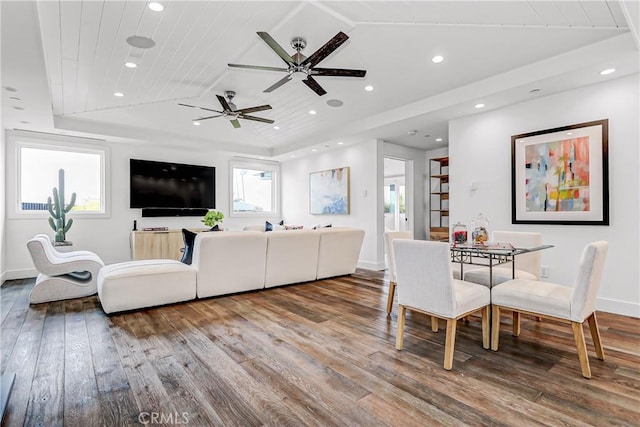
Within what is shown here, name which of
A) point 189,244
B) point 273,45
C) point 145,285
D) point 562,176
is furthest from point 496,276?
point 145,285

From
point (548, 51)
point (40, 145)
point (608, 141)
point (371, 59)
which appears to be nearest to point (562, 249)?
point (608, 141)

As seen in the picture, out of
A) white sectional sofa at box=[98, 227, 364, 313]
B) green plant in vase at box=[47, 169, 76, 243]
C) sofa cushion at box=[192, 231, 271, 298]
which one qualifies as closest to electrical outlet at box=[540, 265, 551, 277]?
white sectional sofa at box=[98, 227, 364, 313]

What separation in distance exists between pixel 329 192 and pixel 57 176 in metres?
5.11

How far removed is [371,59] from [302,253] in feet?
8.69

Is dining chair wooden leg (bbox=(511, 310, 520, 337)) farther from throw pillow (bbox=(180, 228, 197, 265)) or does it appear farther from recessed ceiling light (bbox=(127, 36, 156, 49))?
recessed ceiling light (bbox=(127, 36, 156, 49))

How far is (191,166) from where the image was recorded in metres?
7.05

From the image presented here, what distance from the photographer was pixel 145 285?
11.1 feet

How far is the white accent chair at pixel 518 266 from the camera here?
2.97 meters

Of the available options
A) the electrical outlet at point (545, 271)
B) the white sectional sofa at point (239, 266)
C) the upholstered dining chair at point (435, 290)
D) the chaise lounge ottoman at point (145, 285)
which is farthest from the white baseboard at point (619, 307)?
the chaise lounge ottoman at point (145, 285)

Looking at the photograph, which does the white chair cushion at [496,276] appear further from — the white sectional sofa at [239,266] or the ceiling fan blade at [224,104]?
the ceiling fan blade at [224,104]

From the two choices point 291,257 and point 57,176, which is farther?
point 57,176

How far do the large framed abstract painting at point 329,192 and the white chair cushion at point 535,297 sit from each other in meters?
4.31

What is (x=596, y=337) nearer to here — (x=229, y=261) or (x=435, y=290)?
(x=435, y=290)

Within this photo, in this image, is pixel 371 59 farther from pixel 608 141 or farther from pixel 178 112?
pixel 178 112
